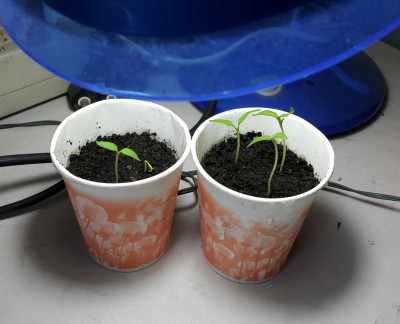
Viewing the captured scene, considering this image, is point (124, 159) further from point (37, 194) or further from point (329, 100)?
point (329, 100)

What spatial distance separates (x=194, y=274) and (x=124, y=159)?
159 millimetres

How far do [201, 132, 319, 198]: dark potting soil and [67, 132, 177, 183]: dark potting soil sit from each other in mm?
52

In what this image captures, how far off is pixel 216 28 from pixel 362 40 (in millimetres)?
85

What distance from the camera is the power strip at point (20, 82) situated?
652 millimetres

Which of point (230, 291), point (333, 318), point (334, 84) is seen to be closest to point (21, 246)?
point (230, 291)

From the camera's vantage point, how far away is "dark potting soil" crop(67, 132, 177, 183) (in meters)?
0.50

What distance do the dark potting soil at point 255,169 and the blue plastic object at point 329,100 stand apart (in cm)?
17

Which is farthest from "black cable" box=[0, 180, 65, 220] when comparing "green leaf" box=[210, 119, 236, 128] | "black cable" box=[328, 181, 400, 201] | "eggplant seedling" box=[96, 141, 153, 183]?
"black cable" box=[328, 181, 400, 201]

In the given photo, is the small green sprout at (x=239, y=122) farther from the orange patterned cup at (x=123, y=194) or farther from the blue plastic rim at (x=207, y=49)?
the blue plastic rim at (x=207, y=49)

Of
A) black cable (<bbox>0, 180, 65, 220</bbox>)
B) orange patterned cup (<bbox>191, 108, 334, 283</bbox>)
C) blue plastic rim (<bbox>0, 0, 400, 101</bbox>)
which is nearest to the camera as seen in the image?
blue plastic rim (<bbox>0, 0, 400, 101</bbox>)

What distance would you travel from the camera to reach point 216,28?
27 centimetres

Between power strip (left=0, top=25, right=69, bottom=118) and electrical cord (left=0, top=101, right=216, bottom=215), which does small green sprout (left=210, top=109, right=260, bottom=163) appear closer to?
electrical cord (left=0, top=101, right=216, bottom=215)

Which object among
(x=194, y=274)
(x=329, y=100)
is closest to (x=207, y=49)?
(x=194, y=274)

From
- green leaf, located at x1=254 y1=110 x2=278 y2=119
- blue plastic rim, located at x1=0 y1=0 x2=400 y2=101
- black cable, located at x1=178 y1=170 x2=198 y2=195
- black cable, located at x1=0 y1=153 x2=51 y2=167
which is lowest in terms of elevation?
black cable, located at x1=178 y1=170 x2=198 y2=195
